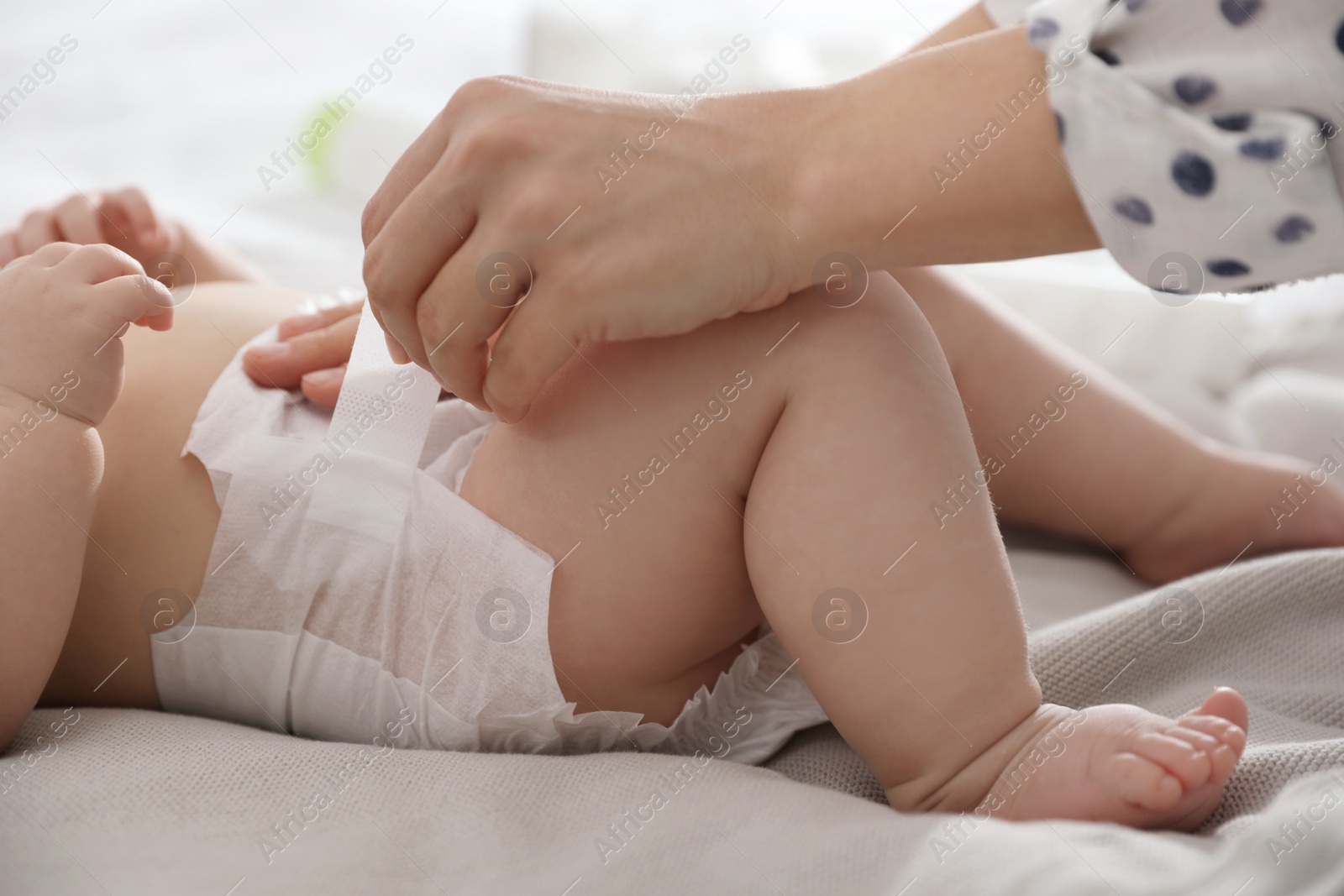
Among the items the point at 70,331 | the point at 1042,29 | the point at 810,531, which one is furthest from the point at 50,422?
the point at 1042,29

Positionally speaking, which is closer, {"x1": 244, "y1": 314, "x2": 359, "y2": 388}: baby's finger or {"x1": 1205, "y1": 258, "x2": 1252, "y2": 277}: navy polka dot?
{"x1": 1205, "y1": 258, "x2": 1252, "y2": 277}: navy polka dot

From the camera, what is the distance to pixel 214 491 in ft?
2.24

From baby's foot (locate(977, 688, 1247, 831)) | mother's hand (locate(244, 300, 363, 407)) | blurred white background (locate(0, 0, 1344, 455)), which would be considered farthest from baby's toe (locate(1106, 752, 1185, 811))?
blurred white background (locate(0, 0, 1344, 455))

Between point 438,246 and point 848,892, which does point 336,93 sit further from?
point 848,892

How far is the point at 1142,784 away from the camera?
1.74ft

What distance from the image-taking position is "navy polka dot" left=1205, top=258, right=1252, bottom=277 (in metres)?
0.49

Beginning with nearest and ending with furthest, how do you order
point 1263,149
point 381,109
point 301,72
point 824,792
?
point 1263,149, point 824,792, point 381,109, point 301,72

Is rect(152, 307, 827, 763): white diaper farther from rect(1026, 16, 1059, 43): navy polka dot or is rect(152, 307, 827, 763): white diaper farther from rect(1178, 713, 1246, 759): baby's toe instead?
rect(1026, 16, 1059, 43): navy polka dot

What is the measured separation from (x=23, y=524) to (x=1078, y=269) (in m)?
1.35

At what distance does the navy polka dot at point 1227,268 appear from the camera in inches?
19.3

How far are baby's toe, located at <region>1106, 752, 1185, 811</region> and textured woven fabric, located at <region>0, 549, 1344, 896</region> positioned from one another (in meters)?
0.03

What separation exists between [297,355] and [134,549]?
18 cm

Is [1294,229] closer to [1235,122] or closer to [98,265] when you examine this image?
[1235,122]

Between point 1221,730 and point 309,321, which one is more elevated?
point 309,321
